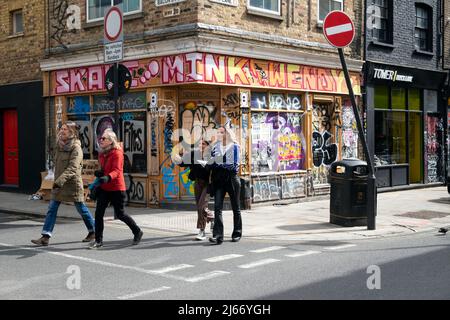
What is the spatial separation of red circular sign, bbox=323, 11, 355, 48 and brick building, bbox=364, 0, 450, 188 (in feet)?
21.2

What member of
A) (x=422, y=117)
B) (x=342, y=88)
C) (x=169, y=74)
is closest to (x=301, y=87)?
(x=342, y=88)

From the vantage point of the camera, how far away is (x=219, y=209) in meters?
9.07

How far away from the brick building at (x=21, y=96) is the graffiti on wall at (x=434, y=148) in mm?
11895

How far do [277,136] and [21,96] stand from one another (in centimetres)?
766

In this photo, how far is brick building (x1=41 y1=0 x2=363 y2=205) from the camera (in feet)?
42.1

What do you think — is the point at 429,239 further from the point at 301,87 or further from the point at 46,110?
the point at 46,110

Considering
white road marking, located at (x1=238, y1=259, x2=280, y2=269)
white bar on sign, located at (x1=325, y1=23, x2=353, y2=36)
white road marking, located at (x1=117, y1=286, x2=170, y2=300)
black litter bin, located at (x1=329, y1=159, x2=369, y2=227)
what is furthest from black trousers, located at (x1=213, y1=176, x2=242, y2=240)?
white bar on sign, located at (x1=325, y1=23, x2=353, y2=36)

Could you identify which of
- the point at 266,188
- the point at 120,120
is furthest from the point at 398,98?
the point at 120,120

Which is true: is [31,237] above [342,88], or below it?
below

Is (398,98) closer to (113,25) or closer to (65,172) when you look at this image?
(113,25)

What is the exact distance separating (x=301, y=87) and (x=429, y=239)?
20.2 feet

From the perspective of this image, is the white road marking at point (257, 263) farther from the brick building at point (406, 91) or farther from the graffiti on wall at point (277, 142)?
the brick building at point (406, 91)

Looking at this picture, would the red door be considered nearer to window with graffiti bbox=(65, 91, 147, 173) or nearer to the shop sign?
the shop sign

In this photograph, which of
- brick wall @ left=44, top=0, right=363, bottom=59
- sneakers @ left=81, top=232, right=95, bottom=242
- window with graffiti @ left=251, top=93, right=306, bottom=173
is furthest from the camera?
window with graffiti @ left=251, top=93, right=306, bottom=173
